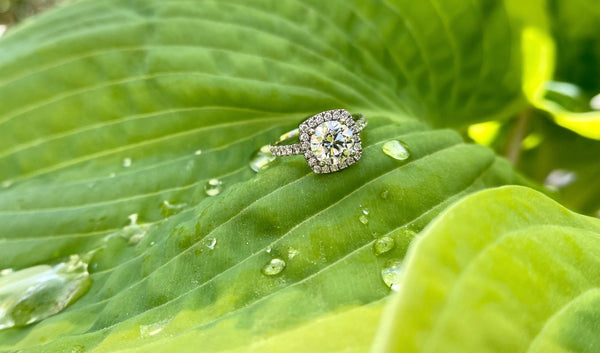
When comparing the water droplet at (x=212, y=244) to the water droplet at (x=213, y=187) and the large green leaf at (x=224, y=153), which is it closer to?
the large green leaf at (x=224, y=153)

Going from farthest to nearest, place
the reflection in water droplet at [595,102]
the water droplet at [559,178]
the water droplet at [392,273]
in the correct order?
A: the water droplet at [559,178] < the reflection in water droplet at [595,102] < the water droplet at [392,273]

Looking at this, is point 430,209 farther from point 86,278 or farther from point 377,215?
point 86,278

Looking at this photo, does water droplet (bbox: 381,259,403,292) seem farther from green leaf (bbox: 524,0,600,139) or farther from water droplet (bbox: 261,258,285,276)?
green leaf (bbox: 524,0,600,139)

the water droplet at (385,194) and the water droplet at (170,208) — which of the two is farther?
the water droplet at (170,208)

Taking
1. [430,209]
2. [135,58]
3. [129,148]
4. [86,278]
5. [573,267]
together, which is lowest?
[573,267]

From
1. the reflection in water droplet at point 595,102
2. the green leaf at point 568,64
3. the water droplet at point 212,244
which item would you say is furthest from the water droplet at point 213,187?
the reflection in water droplet at point 595,102

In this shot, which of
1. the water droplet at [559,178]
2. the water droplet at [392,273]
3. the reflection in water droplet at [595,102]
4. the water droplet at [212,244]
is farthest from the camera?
the water droplet at [559,178]

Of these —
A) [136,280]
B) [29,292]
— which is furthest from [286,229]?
[29,292]

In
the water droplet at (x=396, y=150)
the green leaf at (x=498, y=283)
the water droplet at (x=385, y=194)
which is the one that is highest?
the water droplet at (x=396, y=150)
